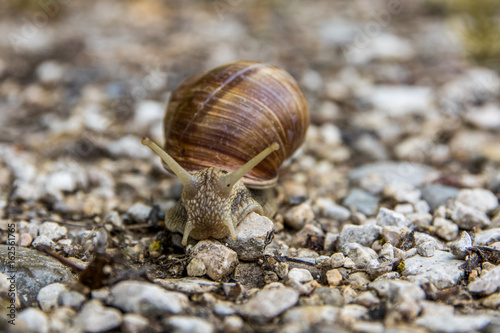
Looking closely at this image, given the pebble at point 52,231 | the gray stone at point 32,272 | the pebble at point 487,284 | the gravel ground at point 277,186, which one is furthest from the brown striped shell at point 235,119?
the pebble at point 487,284

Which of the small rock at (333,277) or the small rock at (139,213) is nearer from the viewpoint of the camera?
the small rock at (333,277)

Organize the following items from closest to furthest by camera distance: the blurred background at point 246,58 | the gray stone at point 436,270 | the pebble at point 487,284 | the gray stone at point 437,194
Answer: the pebble at point 487,284
the gray stone at point 436,270
the gray stone at point 437,194
the blurred background at point 246,58

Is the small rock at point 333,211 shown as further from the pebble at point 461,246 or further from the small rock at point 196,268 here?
the small rock at point 196,268

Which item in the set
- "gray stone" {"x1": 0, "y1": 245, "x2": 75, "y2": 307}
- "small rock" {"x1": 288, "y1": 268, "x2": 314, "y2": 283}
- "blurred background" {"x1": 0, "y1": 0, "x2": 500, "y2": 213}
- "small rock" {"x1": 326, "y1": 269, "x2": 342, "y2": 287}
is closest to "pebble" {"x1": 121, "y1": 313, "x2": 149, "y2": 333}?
"gray stone" {"x1": 0, "y1": 245, "x2": 75, "y2": 307}

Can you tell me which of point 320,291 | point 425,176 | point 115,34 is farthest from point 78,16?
point 320,291

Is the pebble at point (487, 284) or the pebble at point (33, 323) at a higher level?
the pebble at point (487, 284)

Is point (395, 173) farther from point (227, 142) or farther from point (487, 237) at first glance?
point (227, 142)

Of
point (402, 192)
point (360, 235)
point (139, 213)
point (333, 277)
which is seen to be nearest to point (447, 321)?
point (333, 277)

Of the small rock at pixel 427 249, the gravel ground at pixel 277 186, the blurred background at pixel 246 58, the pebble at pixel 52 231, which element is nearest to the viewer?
the gravel ground at pixel 277 186

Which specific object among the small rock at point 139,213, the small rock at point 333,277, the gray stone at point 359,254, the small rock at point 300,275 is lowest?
the small rock at point 139,213
